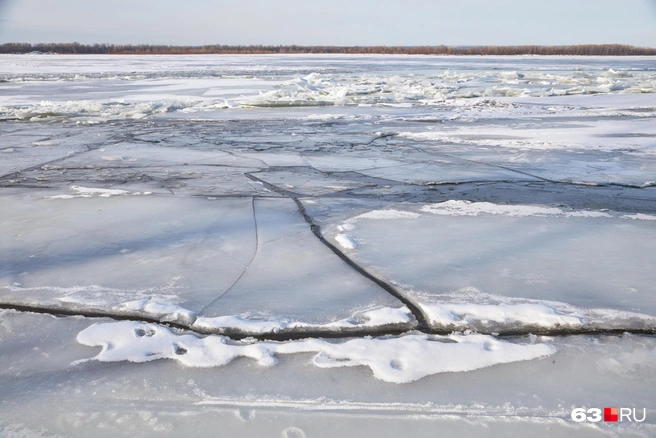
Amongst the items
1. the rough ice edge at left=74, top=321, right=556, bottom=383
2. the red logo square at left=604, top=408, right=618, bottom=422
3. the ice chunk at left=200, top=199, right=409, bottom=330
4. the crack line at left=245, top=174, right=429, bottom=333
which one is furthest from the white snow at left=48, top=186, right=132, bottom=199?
the red logo square at left=604, top=408, right=618, bottom=422

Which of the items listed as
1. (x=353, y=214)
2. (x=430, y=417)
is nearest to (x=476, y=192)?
(x=353, y=214)

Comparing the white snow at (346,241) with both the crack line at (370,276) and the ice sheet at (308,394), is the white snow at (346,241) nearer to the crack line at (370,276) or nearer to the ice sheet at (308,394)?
the crack line at (370,276)

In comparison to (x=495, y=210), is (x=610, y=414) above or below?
below

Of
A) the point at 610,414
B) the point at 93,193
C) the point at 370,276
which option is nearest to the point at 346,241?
the point at 370,276

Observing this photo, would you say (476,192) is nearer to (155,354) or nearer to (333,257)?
(333,257)

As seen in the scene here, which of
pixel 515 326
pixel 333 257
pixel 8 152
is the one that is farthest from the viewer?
pixel 8 152

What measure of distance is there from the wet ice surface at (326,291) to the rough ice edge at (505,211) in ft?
0.07

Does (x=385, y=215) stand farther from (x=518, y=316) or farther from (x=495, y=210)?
(x=518, y=316)

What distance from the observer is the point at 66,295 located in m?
1.88

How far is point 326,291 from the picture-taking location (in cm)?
189

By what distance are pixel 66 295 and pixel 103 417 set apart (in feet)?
2.59

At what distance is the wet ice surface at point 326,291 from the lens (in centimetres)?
130

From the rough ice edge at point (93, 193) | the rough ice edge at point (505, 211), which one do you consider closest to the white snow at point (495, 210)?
the rough ice edge at point (505, 211)

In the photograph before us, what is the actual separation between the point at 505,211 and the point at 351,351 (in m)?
1.71
